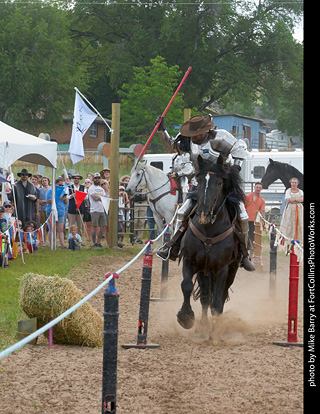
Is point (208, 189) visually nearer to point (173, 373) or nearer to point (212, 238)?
point (212, 238)

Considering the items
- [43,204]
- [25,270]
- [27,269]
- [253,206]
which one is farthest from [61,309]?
[43,204]

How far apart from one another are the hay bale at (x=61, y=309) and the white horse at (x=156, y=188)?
9.69m

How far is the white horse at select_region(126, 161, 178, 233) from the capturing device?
17.7 meters

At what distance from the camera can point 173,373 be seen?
22.4 feet

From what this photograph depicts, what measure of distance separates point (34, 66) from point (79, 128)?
119ft

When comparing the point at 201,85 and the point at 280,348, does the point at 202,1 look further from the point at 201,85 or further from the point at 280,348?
the point at 280,348

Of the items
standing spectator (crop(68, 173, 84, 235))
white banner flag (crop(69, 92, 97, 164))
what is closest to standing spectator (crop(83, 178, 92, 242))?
standing spectator (crop(68, 173, 84, 235))

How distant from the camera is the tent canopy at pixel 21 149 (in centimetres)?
1463

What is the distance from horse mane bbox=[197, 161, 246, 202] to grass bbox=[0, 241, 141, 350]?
103 inches

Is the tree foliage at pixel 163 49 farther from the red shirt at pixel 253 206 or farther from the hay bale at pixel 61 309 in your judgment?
the hay bale at pixel 61 309

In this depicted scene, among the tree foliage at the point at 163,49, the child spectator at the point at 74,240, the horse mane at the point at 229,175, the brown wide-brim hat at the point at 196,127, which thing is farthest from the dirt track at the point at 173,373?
the tree foliage at the point at 163,49

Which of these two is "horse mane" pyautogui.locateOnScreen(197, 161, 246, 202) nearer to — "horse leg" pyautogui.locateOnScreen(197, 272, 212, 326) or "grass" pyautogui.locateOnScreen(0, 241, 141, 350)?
"horse leg" pyautogui.locateOnScreen(197, 272, 212, 326)
